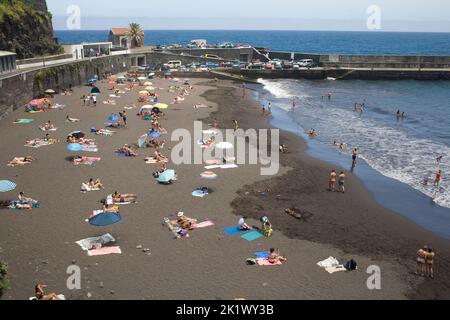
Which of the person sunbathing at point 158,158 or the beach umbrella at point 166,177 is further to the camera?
the person sunbathing at point 158,158

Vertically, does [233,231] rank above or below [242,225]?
below

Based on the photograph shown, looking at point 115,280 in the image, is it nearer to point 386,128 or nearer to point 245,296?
point 245,296

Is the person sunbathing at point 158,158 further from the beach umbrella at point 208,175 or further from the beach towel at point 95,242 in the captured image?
the beach towel at point 95,242

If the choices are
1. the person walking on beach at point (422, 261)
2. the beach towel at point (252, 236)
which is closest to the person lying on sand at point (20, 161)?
the beach towel at point (252, 236)

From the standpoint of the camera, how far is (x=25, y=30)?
50094 mm

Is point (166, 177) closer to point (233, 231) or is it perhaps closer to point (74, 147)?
point (233, 231)

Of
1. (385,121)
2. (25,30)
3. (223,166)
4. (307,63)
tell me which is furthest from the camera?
(307,63)

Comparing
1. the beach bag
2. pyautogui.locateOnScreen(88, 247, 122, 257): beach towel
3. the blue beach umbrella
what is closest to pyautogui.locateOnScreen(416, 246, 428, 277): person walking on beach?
the beach bag

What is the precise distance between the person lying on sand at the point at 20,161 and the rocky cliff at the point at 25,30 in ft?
85.7

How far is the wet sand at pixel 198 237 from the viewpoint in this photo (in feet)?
45.2

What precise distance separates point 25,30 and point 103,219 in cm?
4198

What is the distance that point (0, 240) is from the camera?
16.0 meters

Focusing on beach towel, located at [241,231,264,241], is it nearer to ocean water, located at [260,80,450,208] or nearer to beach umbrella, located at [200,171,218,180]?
beach umbrella, located at [200,171,218,180]

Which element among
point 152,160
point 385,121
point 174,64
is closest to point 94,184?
point 152,160
